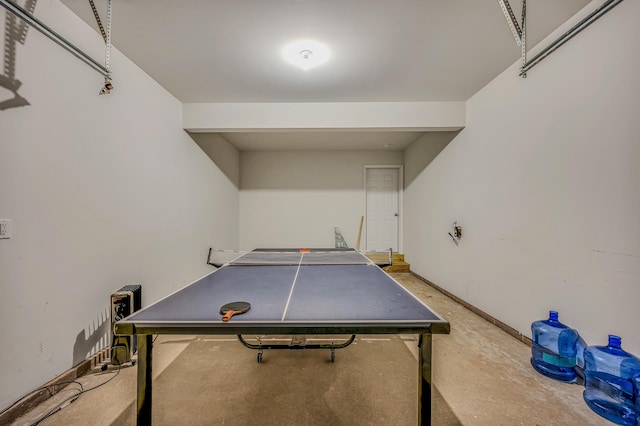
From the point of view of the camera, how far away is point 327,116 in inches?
128

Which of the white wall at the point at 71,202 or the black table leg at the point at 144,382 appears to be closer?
the black table leg at the point at 144,382

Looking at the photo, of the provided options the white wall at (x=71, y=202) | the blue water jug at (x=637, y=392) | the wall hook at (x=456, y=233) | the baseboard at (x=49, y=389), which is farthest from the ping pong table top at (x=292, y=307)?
the wall hook at (x=456, y=233)

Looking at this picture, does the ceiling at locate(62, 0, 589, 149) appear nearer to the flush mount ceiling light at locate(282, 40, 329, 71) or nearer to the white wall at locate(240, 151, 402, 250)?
the flush mount ceiling light at locate(282, 40, 329, 71)

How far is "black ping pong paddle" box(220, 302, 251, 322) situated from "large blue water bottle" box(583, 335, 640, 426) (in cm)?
209

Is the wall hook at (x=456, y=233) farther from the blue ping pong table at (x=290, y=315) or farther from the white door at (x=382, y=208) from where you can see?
the blue ping pong table at (x=290, y=315)

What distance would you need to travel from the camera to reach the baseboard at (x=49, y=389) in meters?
1.41

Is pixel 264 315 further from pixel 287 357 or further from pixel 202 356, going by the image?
pixel 202 356

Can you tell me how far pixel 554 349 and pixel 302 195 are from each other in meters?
4.37

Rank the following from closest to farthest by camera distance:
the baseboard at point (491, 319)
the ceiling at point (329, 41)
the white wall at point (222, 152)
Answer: the ceiling at point (329, 41) → the baseboard at point (491, 319) → the white wall at point (222, 152)

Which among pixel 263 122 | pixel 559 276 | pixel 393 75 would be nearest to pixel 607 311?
pixel 559 276

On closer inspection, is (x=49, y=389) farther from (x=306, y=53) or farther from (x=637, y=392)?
(x=637, y=392)

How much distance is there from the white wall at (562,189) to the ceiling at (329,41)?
13.7 inches

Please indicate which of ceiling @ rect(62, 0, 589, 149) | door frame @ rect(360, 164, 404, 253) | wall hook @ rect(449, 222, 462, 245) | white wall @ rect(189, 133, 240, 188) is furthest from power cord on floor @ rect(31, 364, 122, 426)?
door frame @ rect(360, 164, 404, 253)

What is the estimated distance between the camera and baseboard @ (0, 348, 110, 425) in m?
1.41
